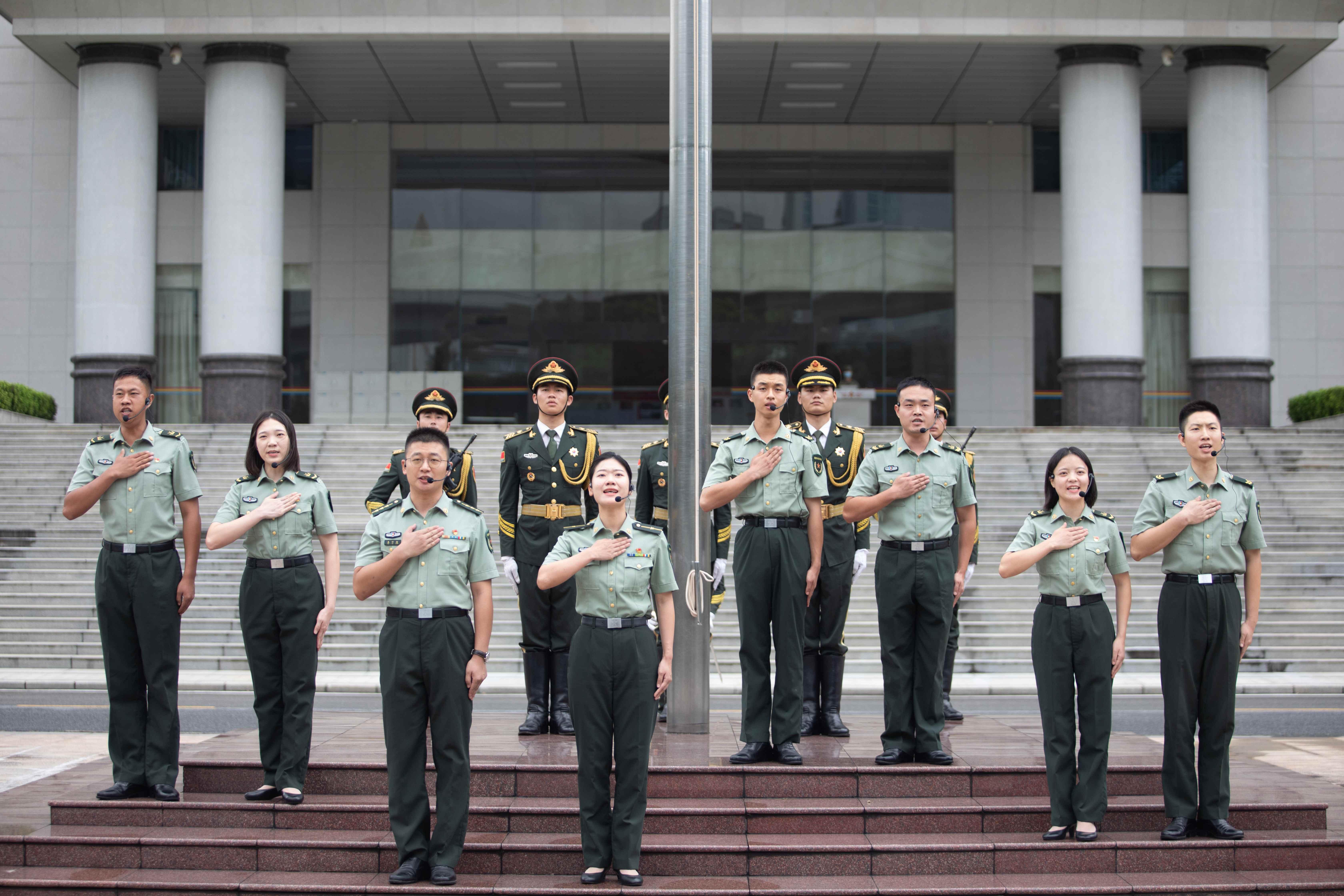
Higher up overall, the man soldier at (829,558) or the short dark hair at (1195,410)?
the short dark hair at (1195,410)

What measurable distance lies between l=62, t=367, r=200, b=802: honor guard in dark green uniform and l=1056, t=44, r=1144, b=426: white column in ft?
63.6

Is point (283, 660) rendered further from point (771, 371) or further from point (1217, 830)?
point (1217, 830)

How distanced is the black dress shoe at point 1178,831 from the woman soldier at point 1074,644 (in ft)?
1.17

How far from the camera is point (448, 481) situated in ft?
26.7

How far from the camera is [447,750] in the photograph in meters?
5.92

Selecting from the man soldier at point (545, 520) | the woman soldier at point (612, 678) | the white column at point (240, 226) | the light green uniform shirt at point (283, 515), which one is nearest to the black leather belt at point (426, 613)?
the woman soldier at point (612, 678)

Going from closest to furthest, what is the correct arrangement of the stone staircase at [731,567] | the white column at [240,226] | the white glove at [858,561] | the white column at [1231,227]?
the white glove at [858,561] → the stone staircase at [731,567] → the white column at [240,226] → the white column at [1231,227]

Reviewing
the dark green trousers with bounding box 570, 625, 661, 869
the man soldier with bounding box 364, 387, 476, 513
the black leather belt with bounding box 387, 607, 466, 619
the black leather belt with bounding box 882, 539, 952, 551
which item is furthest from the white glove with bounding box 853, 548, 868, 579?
the black leather belt with bounding box 387, 607, 466, 619

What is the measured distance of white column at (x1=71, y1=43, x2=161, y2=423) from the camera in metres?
22.9

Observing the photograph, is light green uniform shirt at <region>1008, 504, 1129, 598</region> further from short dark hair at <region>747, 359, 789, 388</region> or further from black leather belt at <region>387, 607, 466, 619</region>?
black leather belt at <region>387, 607, 466, 619</region>

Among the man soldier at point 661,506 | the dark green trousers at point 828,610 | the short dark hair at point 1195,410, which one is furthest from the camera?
the man soldier at point 661,506

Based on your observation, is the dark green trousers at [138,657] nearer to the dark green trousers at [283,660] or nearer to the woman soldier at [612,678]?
the dark green trousers at [283,660]

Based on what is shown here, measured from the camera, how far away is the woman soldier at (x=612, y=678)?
19.4 ft

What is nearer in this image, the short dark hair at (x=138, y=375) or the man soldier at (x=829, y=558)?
the short dark hair at (x=138, y=375)
